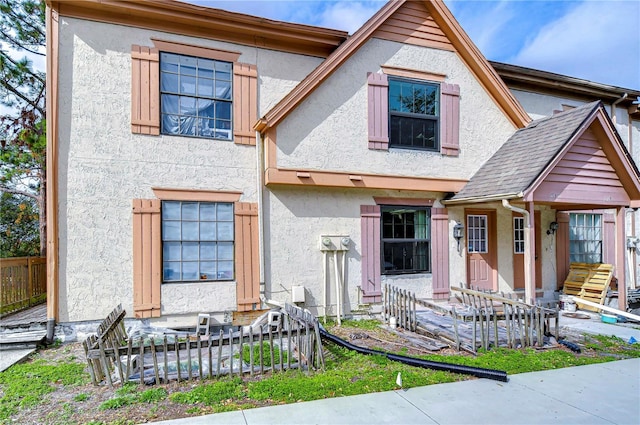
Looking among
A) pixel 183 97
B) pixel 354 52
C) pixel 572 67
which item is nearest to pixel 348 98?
pixel 354 52

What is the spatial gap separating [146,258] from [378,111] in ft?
19.1

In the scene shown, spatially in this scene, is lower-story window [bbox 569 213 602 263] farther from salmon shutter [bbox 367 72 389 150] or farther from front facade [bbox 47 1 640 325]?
salmon shutter [bbox 367 72 389 150]

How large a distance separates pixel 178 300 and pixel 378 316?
4338 mm

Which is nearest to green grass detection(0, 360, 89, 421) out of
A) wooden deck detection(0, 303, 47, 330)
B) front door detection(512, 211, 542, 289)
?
wooden deck detection(0, 303, 47, 330)

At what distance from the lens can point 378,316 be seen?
27.5 feet

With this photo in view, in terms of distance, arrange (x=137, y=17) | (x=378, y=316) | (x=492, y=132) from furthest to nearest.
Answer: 1. (x=492, y=132)
2. (x=378, y=316)
3. (x=137, y=17)

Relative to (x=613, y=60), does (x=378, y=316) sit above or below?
below

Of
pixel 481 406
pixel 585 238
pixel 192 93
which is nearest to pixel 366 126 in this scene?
pixel 192 93

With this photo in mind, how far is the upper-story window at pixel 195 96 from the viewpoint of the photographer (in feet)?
24.6

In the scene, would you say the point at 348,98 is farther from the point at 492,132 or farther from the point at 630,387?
the point at 630,387

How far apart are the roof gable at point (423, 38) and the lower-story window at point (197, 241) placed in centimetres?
208

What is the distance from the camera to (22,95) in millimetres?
11570

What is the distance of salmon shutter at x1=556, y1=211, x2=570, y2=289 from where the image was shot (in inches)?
404

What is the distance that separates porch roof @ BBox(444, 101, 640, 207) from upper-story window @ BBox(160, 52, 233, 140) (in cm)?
560
